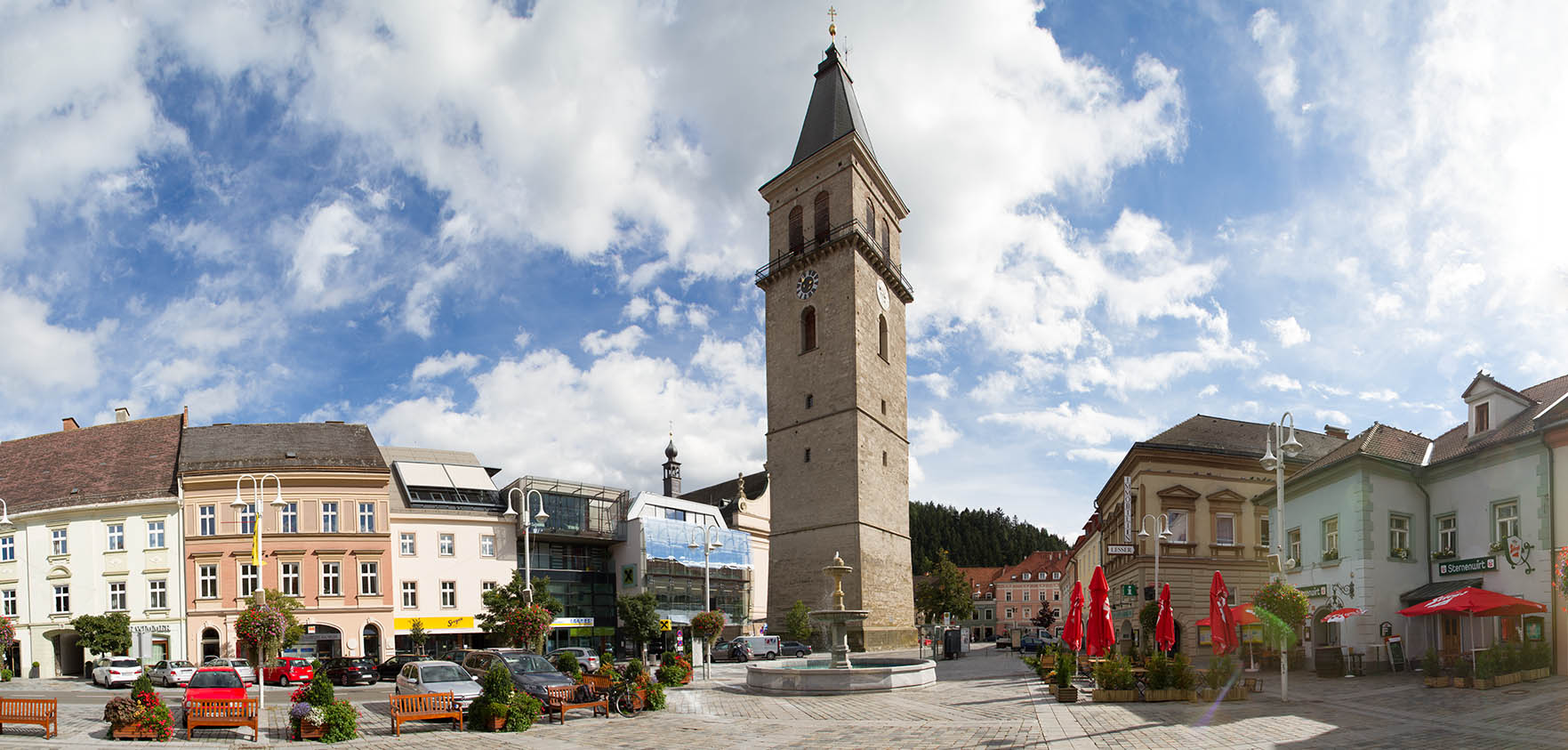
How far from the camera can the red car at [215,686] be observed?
19453 mm

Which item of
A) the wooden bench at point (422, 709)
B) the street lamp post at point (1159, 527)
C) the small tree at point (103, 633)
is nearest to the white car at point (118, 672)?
the small tree at point (103, 633)

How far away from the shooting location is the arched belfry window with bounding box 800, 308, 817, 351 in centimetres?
5319

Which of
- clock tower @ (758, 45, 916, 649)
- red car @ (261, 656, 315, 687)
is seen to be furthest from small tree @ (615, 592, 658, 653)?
red car @ (261, 656, 315, 687)

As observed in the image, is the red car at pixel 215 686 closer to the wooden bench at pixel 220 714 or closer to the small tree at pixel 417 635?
the wooden bench at pixel 220 714

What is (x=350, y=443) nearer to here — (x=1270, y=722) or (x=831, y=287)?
(x=831, y=287)

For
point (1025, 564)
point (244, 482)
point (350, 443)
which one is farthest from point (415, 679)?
point (1025, 564)

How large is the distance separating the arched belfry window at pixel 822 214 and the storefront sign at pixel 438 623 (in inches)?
1089

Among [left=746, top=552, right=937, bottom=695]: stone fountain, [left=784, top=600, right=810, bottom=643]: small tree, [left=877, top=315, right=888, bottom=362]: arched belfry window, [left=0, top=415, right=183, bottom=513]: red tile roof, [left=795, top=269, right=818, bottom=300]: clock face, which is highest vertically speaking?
[left=795, top=269, right=818, bottom=300]: clock face

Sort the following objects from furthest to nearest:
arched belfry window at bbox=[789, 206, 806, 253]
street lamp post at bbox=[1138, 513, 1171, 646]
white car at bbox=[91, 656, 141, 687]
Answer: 1. arched belfry window at bbox=[789, 206, 806, 253]
2. street lamp post at bbox=[1138, 513, 1171, 646]
3. white car at bbox=[91, 656, 141, 687]

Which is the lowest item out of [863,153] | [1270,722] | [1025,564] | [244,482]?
[1025,564]

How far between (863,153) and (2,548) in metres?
46.4

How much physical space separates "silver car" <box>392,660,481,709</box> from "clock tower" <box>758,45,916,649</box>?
27.1 metres

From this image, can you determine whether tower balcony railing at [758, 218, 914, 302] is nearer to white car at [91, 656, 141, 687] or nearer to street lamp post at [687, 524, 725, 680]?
street lamp post at [687, 524, 725, 680]

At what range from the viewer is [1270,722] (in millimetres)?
17672
